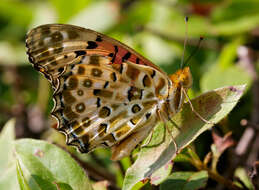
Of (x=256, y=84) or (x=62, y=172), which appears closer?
(x=62, y=172)

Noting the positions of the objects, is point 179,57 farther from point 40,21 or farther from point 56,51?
point 40,21

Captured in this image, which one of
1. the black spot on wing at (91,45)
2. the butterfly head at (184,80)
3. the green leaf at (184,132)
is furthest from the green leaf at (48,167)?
the butterfly head at (184,80)

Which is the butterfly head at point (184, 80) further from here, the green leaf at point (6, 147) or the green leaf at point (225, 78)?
the green leaf at point (6, 147)

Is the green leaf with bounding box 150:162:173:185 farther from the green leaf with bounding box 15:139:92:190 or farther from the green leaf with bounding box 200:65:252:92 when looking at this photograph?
the green leaf with bounding box 200:65:252:92

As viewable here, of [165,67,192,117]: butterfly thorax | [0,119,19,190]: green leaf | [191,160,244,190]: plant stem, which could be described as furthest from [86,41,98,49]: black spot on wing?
[191,160,244,190]: plant stem

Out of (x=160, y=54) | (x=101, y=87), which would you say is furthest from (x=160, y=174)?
(x=160, y=54)

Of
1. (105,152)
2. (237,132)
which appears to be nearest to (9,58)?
(105,152)

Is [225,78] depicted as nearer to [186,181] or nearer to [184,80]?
[184,80]
